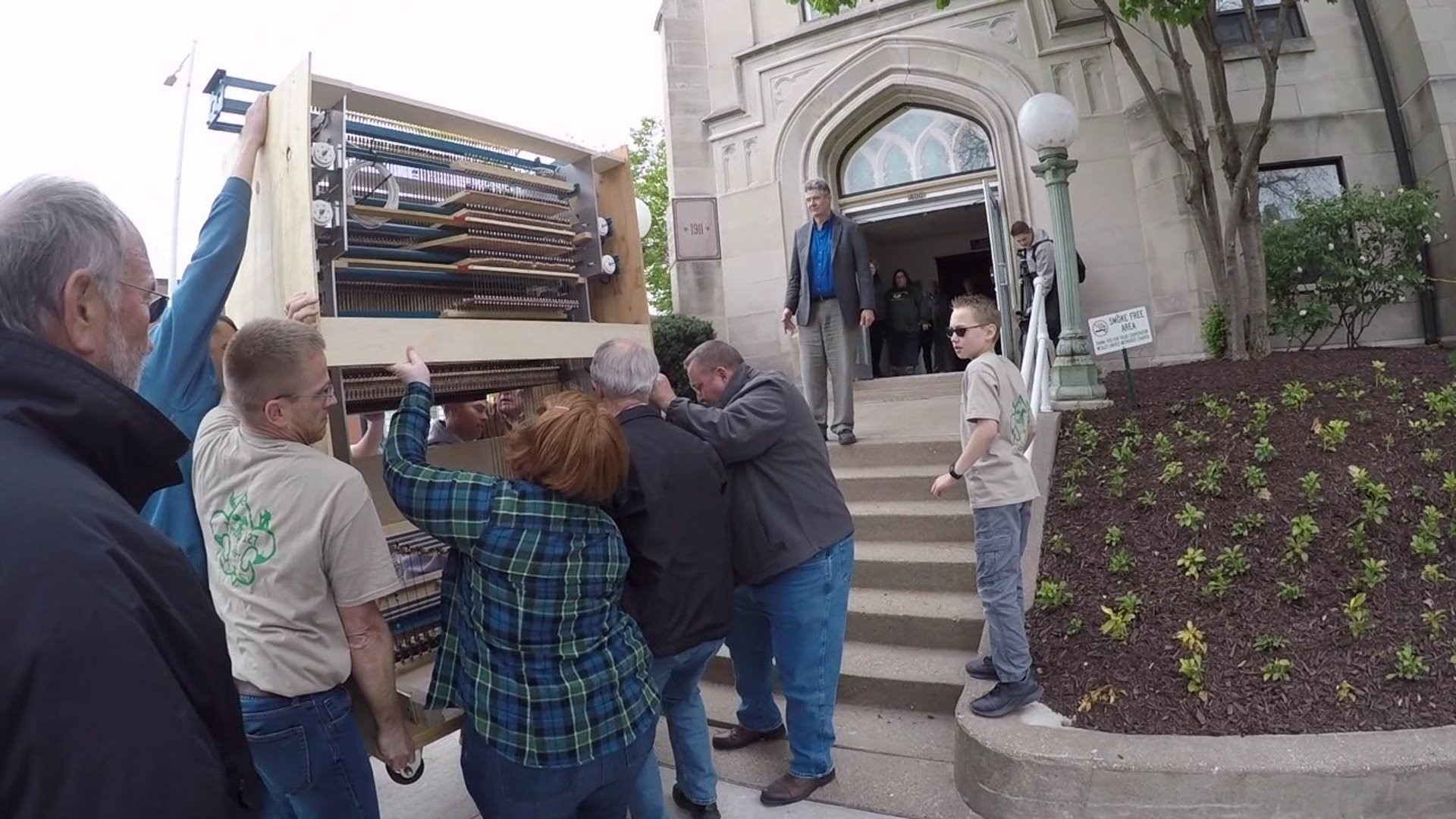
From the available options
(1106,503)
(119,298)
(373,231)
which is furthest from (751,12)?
(119,298)

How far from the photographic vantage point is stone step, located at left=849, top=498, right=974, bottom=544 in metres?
4.64

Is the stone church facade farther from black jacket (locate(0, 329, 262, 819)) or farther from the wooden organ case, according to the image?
black jacket (locate(0, 329, 262, 819))

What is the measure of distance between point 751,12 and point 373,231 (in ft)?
30.9

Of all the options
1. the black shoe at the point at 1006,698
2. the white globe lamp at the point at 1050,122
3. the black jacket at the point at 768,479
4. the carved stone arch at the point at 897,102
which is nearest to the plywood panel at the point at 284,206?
the black jacket at the point at 768,479

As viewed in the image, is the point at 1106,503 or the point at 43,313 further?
the point at 1106,503

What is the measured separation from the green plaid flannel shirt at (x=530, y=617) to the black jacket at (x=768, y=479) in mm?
946

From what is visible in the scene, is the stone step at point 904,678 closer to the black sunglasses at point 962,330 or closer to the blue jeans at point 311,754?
the black sunglasses at point 962,330

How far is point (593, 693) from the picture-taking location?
193 centimetres

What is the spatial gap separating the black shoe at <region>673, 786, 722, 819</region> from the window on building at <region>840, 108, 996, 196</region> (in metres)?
8.83

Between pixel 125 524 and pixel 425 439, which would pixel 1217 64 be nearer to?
pixel 425 439

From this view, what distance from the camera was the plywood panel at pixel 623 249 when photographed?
308cm

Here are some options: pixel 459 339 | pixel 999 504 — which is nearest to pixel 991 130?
pixel 999 504

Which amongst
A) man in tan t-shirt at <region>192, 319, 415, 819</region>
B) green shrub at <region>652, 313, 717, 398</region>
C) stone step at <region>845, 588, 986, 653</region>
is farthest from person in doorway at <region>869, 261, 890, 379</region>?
man in tan t-shirt at <region>192, 319, 415, 819</region>

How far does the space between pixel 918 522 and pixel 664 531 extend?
282 centimetres
